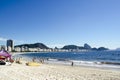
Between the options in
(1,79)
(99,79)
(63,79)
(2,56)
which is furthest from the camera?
(2,56)

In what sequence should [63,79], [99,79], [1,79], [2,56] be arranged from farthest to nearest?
[2,56] < [99,79] < [63,79] < [1,79]

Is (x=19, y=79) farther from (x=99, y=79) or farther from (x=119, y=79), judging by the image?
(x=119, y=79)

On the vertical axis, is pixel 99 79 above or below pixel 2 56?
below

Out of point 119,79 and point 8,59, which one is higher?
point 8,59

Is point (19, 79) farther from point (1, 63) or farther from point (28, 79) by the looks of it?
point (1, 63)

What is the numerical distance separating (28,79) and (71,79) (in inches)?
125

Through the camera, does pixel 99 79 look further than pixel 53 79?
Yes

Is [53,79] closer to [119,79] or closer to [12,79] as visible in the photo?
[12,79]

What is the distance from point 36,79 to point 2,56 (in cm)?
1283

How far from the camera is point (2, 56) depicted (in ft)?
85.6

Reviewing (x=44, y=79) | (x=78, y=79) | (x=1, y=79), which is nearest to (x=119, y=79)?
(x=78, y=79)

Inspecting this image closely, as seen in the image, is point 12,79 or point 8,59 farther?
point 8,59

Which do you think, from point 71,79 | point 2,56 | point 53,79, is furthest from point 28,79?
point 2,56

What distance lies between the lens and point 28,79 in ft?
47.1
